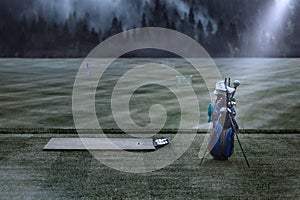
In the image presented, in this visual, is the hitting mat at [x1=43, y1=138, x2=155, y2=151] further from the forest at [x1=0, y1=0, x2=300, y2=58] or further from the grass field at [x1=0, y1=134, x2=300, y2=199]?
the forest at [x1=0, y1=0, x2=300, y2=58]

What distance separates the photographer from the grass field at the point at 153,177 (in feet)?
7.71

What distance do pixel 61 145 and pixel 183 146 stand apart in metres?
1.02

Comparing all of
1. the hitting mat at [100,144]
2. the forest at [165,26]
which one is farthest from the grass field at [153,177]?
the forest at [165,26]

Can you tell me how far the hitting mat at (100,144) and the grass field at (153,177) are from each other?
0.30 feet

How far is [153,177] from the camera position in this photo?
8.65ft

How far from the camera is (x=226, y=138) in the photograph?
115 inches

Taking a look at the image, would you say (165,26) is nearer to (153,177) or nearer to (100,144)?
(100,144)

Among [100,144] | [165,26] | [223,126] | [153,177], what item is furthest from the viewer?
[165,26]

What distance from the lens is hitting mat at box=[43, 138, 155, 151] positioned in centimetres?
325

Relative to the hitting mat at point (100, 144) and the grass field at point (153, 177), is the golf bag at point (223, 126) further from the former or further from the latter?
the hitting mat at point (100, 144)

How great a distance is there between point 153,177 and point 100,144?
0.86 m

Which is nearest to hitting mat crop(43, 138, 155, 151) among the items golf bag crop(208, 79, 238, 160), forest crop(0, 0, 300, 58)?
golf bag crop(208, 79, 238, 160)

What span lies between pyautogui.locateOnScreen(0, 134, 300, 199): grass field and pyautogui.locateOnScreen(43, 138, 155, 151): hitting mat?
0.09 m

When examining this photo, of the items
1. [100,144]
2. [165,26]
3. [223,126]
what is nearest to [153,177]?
[223,126]
